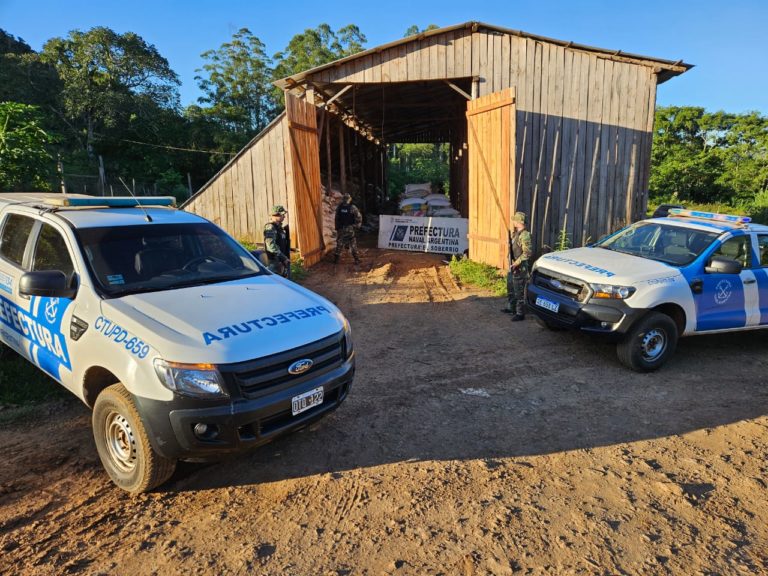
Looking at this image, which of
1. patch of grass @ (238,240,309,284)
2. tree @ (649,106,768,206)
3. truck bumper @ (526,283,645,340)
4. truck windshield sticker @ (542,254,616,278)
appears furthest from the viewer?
tree @ (649,106,768,206)

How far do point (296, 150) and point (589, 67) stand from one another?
6.38 metres

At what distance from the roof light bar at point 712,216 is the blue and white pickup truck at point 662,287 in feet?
0.07

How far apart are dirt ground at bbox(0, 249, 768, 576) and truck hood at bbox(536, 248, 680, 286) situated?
3.59 ft

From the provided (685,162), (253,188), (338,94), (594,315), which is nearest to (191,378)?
(594,315)

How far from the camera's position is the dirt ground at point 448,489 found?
277 centimetres

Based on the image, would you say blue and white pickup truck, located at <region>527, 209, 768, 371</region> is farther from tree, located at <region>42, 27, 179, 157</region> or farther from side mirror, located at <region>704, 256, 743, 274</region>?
tree, located at <region>42, 27, 179, 157</region>

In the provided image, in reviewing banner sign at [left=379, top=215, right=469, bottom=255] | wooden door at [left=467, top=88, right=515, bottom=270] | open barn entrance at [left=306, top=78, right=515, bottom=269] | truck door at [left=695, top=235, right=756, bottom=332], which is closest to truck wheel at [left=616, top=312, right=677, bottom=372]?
truck door at [left=695, top=235, right=756, bottom=332]

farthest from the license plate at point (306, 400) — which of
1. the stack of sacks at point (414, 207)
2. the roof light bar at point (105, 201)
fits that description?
the stack of sacks at point (414, 207)

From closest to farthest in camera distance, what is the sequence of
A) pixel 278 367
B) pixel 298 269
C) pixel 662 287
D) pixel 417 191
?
pixel 278 367 < pixel 662 287 < pixel 298 269 < pixel 417 191

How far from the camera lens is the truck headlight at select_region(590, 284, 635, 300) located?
17.3ft

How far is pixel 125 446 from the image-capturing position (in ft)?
10.7

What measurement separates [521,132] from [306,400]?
28.8 ft

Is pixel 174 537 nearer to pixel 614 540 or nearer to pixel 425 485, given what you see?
pixel 425 485

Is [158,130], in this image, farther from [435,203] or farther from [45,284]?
[45,284]
